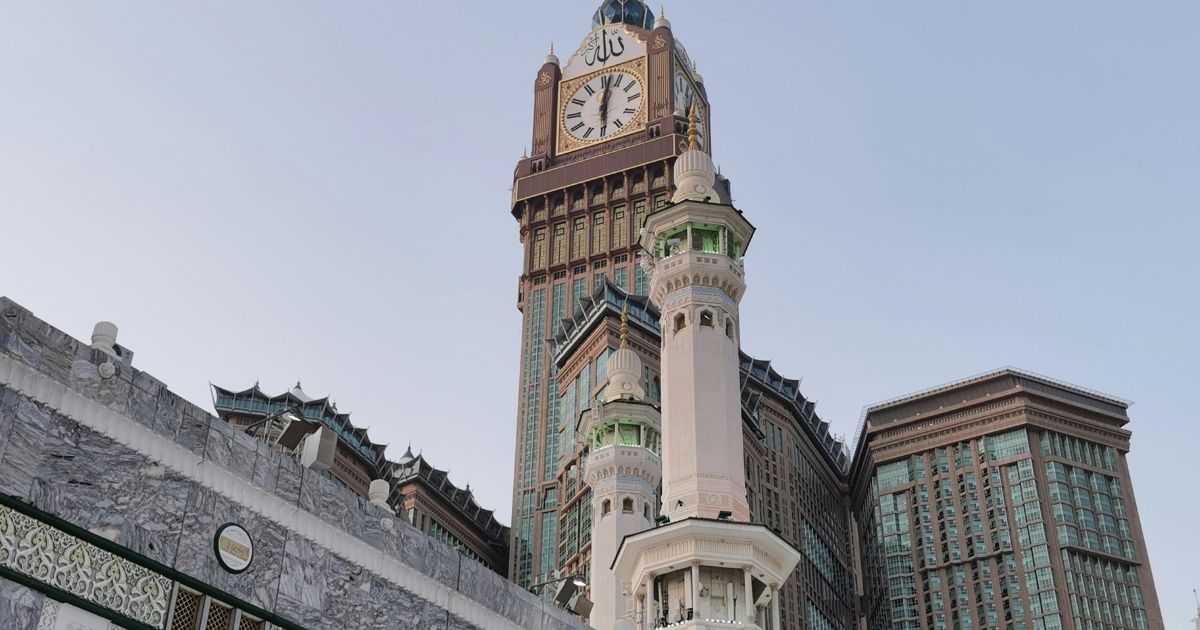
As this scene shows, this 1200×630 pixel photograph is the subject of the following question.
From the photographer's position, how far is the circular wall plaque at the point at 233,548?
51.8 feet

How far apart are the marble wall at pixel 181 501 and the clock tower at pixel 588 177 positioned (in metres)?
79.3

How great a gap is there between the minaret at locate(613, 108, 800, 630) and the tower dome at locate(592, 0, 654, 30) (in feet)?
264

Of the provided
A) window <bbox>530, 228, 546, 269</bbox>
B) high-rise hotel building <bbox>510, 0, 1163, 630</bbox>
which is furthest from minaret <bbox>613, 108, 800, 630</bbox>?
window <bbox>530, 228, 546, 269</bbox>

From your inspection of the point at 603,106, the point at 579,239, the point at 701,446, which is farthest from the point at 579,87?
the point at 701,446

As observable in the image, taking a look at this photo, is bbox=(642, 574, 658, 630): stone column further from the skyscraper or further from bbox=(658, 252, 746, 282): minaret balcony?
the skyscraper

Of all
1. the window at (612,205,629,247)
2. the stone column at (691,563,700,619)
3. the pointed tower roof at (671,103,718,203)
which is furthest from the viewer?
the window at (612,205,629,247)

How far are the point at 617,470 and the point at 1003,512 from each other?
252 ft

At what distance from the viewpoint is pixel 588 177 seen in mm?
106875

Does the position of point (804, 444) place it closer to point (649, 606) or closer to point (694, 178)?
point (694, 178)

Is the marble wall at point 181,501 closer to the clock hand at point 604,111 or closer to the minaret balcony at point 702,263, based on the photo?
the minaret balcony at point 702,263

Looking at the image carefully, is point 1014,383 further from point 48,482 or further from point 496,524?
point 48,482

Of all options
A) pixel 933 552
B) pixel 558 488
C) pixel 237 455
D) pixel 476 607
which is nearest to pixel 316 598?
pixel 237 455

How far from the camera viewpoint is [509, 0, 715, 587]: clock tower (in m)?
103

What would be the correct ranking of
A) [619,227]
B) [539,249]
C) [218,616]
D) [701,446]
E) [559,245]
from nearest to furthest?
1. [218,616]
2. [701,446]
3. [619,227]
4. [559,245]
5. [539,249]
